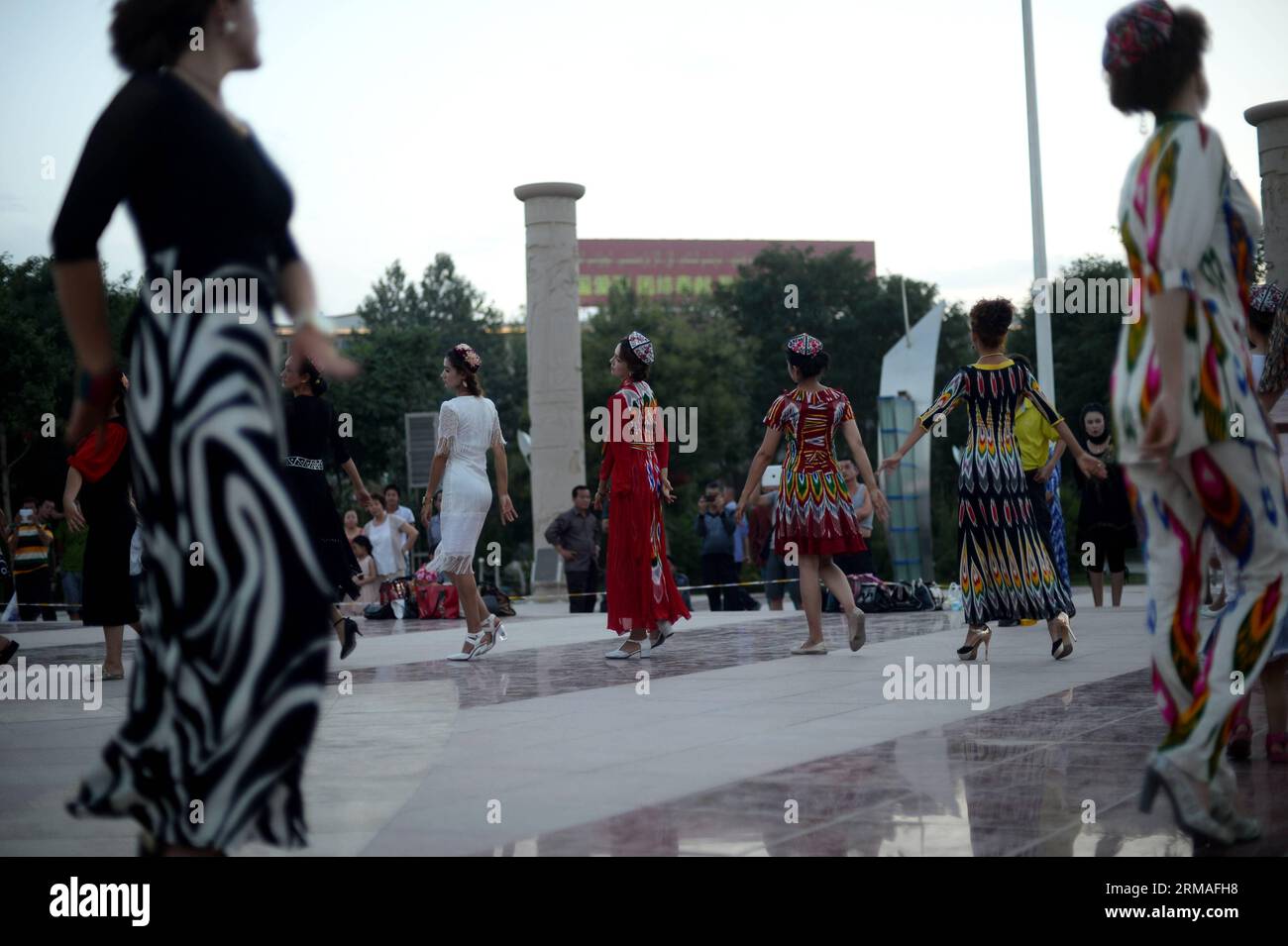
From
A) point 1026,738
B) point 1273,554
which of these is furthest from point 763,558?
point 1273,554

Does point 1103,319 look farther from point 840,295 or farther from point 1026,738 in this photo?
point 1026,738

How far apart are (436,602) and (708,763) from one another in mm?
11260

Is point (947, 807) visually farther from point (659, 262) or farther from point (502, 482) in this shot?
point (659, 262)

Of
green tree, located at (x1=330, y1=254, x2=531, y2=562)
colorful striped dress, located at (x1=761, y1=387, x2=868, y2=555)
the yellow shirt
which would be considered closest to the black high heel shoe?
colorful striped dress, located at (x1=761, y1=387, x2=868, y2=555)

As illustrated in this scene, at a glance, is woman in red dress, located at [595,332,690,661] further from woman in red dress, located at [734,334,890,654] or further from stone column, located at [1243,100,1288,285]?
stone column, located at [1243,100,1288,285]

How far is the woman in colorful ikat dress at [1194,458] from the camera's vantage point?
3826mm

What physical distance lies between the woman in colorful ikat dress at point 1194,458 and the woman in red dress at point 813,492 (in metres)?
5.82

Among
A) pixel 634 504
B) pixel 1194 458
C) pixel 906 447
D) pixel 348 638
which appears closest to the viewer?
pixel 1194 458

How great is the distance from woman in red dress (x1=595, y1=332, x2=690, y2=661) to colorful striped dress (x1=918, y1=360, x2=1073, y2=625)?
218 cm

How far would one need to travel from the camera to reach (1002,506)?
896 cm

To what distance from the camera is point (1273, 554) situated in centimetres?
392

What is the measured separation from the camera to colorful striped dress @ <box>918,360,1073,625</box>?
8953 mm

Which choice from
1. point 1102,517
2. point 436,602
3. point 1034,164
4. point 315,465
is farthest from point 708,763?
point 1034,164

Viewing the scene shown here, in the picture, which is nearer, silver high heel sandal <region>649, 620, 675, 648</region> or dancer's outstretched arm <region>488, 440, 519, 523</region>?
dancer's outstretched arm <region>488, 440, 519, 523</region>
